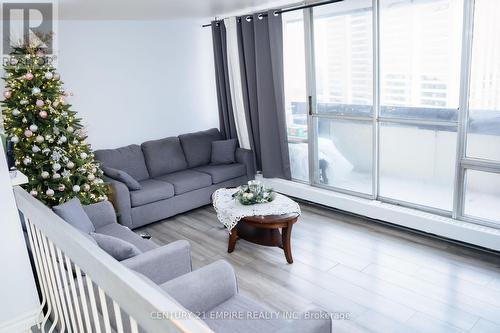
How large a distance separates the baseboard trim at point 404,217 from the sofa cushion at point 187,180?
3.58 feet

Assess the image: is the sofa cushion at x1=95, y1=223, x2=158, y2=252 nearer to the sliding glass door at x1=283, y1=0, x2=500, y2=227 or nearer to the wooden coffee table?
the wooden coffee table

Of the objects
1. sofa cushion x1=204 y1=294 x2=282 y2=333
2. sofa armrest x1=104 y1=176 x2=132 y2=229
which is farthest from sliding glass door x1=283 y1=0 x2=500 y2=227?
→ sofa cushion x1=204 y1=294 x2=282 y2=333

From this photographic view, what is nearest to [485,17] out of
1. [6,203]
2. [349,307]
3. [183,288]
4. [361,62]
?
[361,62]

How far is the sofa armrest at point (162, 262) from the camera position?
2.62 m

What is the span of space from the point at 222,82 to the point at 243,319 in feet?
13.8

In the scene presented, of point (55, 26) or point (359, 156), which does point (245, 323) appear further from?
point (55, 26)

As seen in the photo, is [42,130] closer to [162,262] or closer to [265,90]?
[162,262]

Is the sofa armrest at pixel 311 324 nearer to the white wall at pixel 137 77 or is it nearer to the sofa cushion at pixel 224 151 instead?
the sofa cushion at pixel 224 151

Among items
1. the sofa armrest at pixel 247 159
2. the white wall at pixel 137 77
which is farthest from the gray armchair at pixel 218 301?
the white wall at pixel 137 77

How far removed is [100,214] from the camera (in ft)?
12.2

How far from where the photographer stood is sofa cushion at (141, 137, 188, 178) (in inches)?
210

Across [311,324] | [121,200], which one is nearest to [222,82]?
[121,200]

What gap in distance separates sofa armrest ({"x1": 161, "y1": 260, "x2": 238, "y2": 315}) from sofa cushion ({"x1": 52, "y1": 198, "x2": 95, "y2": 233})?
117 centimetres

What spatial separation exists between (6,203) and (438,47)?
3.84 m
